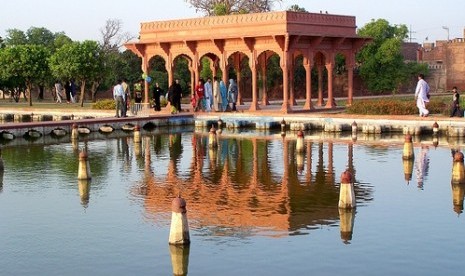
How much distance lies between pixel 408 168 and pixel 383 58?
31638 mm

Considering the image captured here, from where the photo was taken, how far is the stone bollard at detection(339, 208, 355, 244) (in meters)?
11.8

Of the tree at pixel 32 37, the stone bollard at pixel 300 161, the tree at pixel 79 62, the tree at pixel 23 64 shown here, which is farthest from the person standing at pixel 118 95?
the tree at pixel 32 37

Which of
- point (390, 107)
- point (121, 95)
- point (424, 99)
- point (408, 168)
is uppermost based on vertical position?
point (121, 95)

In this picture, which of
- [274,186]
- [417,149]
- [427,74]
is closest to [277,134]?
[417,149]

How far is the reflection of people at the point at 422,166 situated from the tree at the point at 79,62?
25.1 m

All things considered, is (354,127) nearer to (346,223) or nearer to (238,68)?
(238,68)

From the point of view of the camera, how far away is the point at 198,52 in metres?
36.4

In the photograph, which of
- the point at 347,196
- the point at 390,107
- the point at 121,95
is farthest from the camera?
the point at 121,95

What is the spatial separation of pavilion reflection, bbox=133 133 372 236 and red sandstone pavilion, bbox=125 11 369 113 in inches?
313

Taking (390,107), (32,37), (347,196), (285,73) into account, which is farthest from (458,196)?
(32,37)

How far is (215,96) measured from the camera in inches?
1348

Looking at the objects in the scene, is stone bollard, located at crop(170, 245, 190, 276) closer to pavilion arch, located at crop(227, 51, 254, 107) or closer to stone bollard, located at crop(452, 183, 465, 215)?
stone bollard, located at crop(452, 183, 465, 215)

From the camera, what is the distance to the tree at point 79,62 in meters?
43.2

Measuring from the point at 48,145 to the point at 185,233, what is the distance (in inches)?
627
